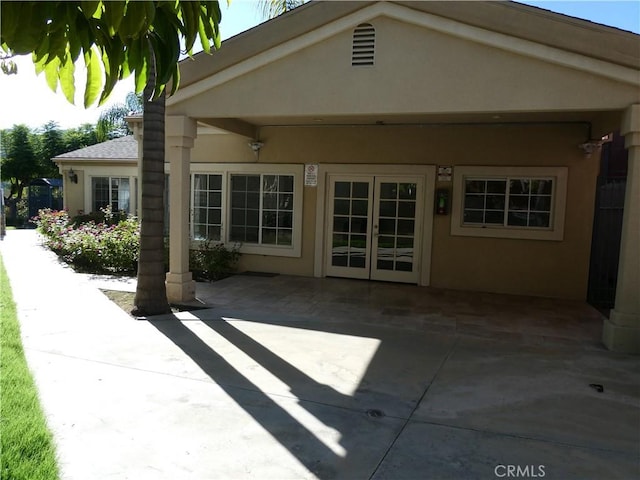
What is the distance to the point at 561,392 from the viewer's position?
467 cm

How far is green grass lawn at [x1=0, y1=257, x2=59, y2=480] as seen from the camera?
2924 millimetres

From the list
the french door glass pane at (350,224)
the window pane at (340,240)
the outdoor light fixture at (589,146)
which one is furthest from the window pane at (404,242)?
the outdoor light fixture at (589,146)

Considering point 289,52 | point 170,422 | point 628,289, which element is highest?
point 289,52

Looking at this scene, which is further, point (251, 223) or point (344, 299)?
point (251, 223)

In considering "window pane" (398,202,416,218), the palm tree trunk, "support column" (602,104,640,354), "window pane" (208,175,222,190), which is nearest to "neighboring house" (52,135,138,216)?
"window pane" (208,175,222,190)

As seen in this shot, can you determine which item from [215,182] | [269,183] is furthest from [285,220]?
[215,182]

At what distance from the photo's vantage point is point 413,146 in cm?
980

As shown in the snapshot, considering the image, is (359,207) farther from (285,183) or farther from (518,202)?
(518,202)

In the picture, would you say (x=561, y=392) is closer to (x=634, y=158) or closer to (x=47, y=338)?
(x=634, y=158)

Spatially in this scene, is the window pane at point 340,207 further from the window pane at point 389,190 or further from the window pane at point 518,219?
the window pane at point 518,219

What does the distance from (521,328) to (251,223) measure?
6.28m

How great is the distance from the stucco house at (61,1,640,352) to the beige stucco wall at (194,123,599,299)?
0.08 ft

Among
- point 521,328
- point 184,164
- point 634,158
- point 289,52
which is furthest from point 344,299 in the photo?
point 634,158

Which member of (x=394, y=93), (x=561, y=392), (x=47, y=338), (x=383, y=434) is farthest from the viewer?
(x=394, y=93)
